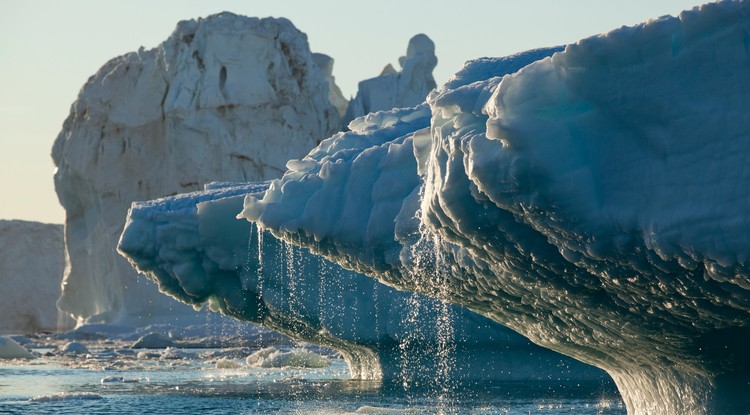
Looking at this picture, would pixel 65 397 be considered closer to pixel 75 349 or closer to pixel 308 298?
pixel 308 298

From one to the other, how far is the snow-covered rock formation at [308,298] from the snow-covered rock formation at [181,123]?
1939 centimetres

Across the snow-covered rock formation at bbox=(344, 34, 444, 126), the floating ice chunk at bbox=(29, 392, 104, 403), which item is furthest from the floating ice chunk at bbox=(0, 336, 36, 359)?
the snow-covered rock formation at bbox=(344, 34, 444, 126)

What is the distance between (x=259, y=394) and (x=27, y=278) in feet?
135

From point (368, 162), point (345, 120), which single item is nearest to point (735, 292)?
point (368, 162)

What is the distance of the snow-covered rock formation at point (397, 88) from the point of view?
39781mm

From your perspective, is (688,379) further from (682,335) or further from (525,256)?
(525,256)

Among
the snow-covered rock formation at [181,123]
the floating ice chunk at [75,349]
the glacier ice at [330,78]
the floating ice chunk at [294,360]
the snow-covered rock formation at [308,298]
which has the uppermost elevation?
the glacier ice at [330,78]

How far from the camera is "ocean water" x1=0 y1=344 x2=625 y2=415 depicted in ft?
42.3

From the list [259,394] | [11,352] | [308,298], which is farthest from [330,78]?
[259,394]

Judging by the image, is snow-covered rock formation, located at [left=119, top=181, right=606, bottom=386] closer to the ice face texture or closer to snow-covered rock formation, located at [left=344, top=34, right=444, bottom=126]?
the ice face texture

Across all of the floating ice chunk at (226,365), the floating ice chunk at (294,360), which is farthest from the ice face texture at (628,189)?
the floating ice chunk at (294,360)

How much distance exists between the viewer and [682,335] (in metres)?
7.86

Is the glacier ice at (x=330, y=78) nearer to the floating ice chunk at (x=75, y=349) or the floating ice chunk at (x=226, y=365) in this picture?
the floating ice chunk at (x=75, y=349)

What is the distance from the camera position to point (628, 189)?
6.14 m
